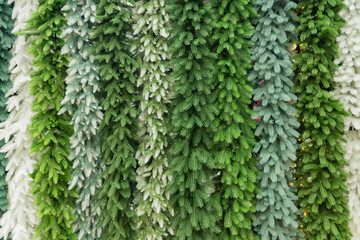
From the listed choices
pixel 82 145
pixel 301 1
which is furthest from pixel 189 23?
pixel 82 145

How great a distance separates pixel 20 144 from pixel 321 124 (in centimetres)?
403

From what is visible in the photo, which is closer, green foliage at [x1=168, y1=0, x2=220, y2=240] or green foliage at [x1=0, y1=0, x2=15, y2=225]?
green foliage at [x1=168, y1=0, x2=220, y2=240]

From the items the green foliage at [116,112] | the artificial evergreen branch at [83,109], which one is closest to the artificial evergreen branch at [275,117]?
the green foliage at [116,112]

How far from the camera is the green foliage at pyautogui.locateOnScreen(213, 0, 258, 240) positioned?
3.64 metres

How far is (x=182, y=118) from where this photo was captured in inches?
144

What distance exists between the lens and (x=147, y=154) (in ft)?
12.6

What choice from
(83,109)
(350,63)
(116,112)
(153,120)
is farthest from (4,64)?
(350,63)

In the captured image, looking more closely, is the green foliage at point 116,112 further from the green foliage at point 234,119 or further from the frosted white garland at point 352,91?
the frosted white garland at point 352,91

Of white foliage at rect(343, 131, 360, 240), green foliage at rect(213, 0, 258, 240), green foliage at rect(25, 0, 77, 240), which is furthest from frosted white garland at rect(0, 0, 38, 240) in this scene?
white foliage at rect(343, 131, 360, 240)

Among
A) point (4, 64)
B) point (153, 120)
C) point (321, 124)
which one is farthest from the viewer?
point (4, 64)

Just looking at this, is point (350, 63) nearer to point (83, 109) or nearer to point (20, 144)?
point (83, 109)

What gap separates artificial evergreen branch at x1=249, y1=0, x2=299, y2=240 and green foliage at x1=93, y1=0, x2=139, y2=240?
168 centimetres

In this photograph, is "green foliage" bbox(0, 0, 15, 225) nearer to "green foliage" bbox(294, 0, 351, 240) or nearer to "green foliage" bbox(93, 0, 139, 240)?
"green foliage" bbox(93, 0, 139, 240)

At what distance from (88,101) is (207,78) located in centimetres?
156
